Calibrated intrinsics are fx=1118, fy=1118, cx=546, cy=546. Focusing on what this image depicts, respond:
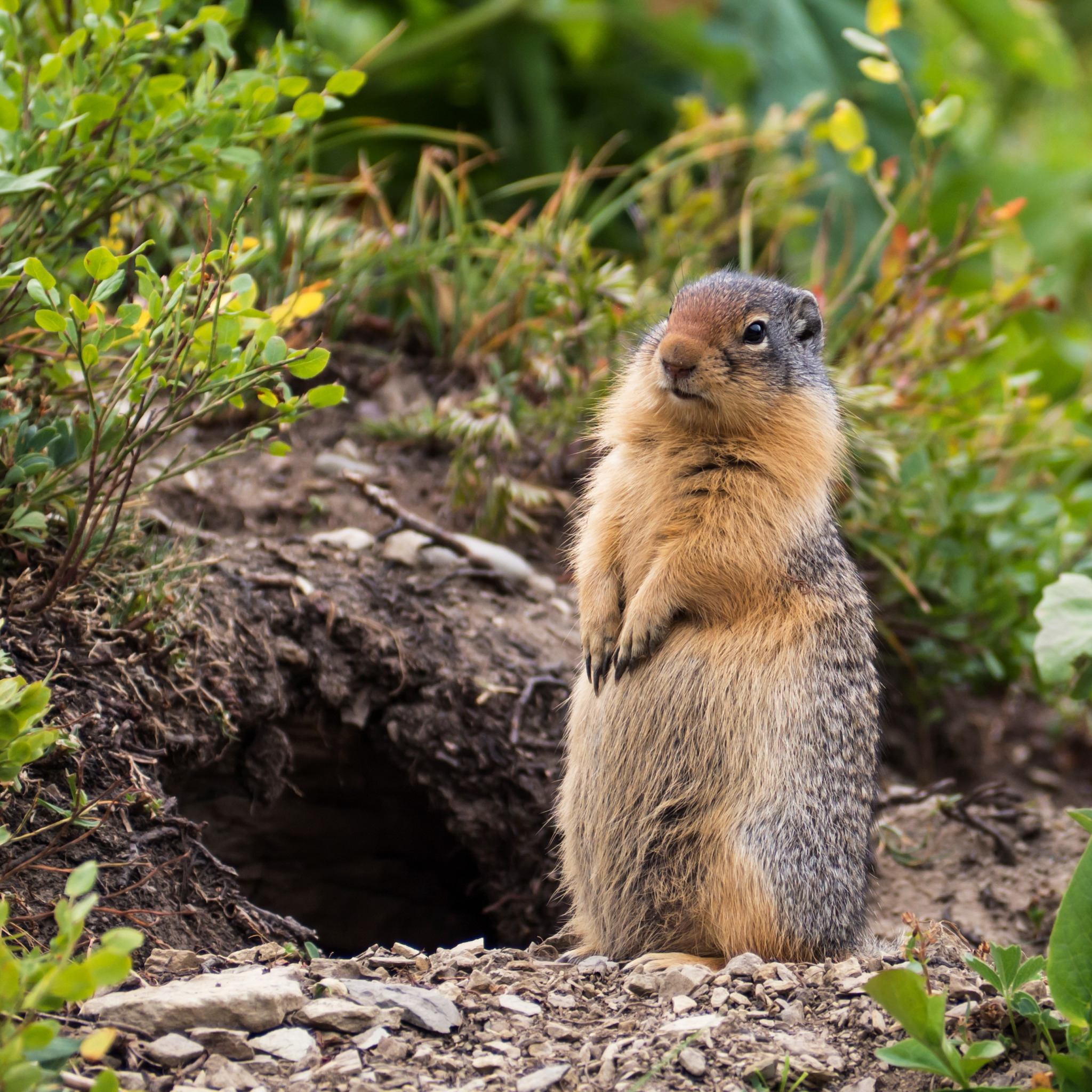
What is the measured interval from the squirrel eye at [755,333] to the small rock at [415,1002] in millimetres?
2309

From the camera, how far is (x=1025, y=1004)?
259 centimetres

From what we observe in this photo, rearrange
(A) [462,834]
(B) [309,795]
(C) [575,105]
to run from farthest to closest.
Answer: (C) [575,105], (B) [309,795], (A) [462,834]

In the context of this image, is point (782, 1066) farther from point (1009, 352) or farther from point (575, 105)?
point (575, 105)

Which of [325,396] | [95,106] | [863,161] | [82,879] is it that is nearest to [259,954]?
[82,879]

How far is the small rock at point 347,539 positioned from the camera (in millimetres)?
4781

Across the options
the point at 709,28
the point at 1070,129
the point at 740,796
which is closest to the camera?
the point at 740,796

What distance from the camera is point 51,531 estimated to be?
3.65 m

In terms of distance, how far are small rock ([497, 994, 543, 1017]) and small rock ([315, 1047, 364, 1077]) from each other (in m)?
0.48

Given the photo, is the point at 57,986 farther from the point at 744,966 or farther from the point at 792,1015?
the point at 744,966

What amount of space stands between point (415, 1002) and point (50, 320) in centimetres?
193

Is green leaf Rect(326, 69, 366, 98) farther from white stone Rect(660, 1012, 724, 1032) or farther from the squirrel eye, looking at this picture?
white stone Rect(660, 1012, 724, 1032)

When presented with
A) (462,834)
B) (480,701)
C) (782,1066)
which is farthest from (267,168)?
(782,1066)

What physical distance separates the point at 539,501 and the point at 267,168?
1952 millimetres

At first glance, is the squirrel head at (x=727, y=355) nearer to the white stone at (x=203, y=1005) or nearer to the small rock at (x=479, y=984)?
the small rock at (x=479, y=984)
